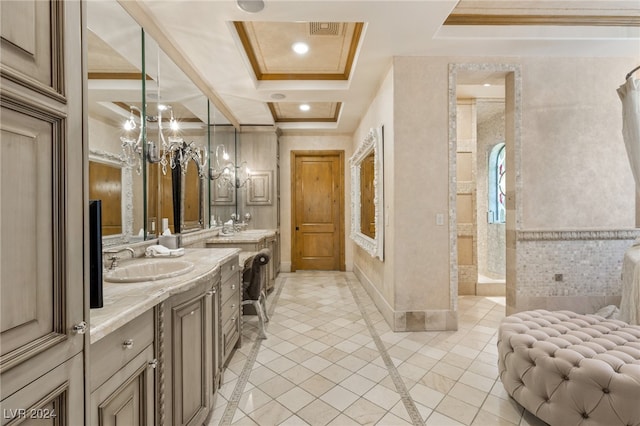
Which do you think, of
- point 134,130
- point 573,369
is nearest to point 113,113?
point 134,130

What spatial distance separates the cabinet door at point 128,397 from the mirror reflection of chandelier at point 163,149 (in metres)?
1.40

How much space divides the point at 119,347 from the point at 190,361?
0.54 meters

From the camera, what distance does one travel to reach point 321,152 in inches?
225

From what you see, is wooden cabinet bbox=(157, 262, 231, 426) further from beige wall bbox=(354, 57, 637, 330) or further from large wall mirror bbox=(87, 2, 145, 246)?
beige wall bbox=(354, 57, 637, 330)

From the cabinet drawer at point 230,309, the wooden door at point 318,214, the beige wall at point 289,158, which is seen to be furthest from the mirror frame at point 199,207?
the wooden door at point 318,214

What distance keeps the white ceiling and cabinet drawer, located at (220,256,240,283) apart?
6.12 ft

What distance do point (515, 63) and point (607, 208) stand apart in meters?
1.73

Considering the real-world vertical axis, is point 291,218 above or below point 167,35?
below

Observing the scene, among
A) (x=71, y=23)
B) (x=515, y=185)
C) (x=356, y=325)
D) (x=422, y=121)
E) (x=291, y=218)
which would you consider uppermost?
(x=422, y=121)

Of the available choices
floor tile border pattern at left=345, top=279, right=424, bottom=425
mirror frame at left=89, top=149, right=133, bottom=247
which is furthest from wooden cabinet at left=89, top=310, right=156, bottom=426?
floor tile border pattern at left=345, top=279, right=424, bottom=425

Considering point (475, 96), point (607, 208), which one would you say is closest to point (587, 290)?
point (607, 208)

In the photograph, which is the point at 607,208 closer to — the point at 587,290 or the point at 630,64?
the point at 587,290

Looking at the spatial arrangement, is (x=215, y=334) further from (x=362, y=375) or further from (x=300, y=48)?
(x=300, y=48)

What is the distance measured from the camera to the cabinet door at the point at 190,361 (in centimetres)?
129
